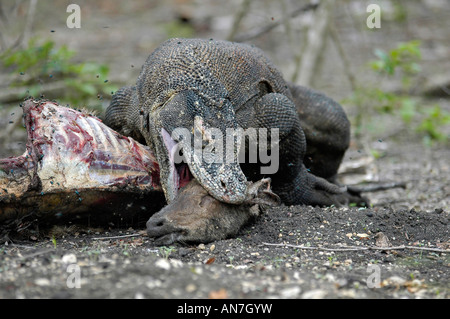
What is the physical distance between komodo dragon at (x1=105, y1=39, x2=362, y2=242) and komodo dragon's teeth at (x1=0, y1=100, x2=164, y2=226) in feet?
0.75

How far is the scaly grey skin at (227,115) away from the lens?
3.31 meters

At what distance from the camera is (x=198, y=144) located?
3.20 m

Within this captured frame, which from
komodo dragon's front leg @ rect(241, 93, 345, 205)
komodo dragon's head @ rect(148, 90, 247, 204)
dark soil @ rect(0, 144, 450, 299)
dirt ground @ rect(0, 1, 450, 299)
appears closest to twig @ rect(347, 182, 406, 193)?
dirt ground @ rect(0, 1, 450, 299)

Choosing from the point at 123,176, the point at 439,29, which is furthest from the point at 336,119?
the point at 439,29

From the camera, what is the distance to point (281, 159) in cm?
438

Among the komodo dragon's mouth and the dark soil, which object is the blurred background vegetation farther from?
the dark soil

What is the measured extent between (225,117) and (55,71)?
13.9 ft

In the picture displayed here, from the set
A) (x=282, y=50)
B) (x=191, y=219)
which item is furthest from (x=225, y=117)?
(x=282, y=50)

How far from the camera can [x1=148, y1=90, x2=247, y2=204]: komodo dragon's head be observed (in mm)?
3117

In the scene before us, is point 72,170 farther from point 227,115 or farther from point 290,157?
point 290,157

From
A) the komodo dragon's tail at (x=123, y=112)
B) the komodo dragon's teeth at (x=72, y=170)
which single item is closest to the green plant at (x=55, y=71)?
the komodo dragon's tail at (x=123, y=112)
